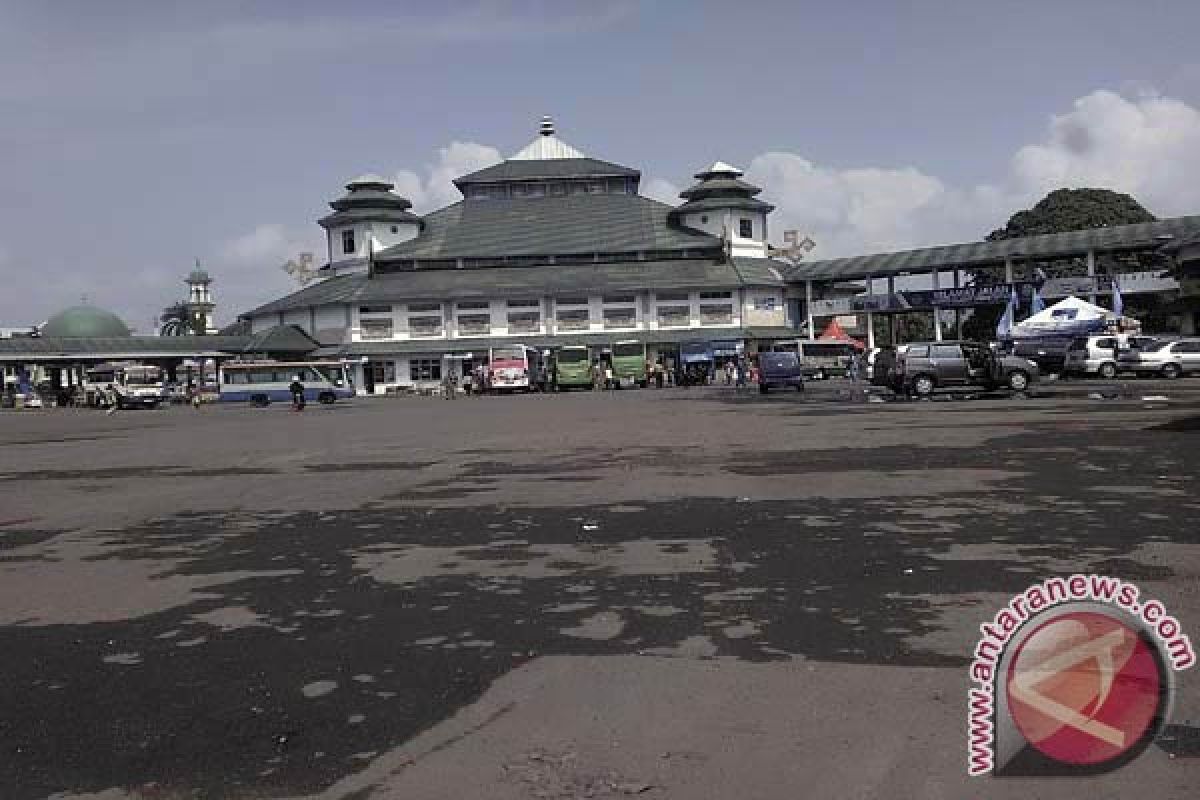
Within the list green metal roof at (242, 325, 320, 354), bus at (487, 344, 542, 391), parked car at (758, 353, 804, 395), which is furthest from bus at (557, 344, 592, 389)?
green metal roof at (242, 325, 320, 354)

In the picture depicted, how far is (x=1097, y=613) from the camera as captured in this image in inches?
149

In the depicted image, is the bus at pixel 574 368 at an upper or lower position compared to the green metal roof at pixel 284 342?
lower

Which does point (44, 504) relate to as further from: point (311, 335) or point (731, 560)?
point (311, 335)

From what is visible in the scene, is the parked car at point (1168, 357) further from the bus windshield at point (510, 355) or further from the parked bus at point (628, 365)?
the bus windshield at point (510, 355)

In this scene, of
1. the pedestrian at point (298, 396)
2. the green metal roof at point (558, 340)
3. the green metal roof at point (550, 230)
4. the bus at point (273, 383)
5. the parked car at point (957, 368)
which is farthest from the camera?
the green metal roof at point (550, 230)

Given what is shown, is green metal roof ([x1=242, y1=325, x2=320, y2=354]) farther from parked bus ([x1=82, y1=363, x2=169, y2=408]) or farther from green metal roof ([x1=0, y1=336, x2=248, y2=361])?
parked bus ([x1=82, y1=363, x2=169, y2=408])

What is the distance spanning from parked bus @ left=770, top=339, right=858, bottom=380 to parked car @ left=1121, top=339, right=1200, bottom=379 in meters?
25.3

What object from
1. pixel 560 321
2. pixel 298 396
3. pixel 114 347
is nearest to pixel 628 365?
pixel 560 321

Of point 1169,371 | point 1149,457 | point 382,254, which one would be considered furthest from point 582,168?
point 1149,457

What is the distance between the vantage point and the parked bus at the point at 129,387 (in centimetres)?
5662

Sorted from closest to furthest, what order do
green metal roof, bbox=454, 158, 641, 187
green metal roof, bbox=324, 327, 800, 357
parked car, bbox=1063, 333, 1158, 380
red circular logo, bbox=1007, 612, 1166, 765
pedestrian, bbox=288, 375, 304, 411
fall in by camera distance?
red circular logo, bbox=1007, 612, 1166, 765
parked car, bbox=1063, 333, 1158, 380
pedestrian, bbox=288, 375, 304, 411
green metal roof, bbox=324, 327, 800, 357
green metal roof, bbox=454, 158, 641, 187

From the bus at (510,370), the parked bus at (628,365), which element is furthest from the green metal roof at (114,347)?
the parked bus at (628,365)

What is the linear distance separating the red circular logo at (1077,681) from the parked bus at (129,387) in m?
58.6

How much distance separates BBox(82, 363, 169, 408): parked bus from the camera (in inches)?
2229
